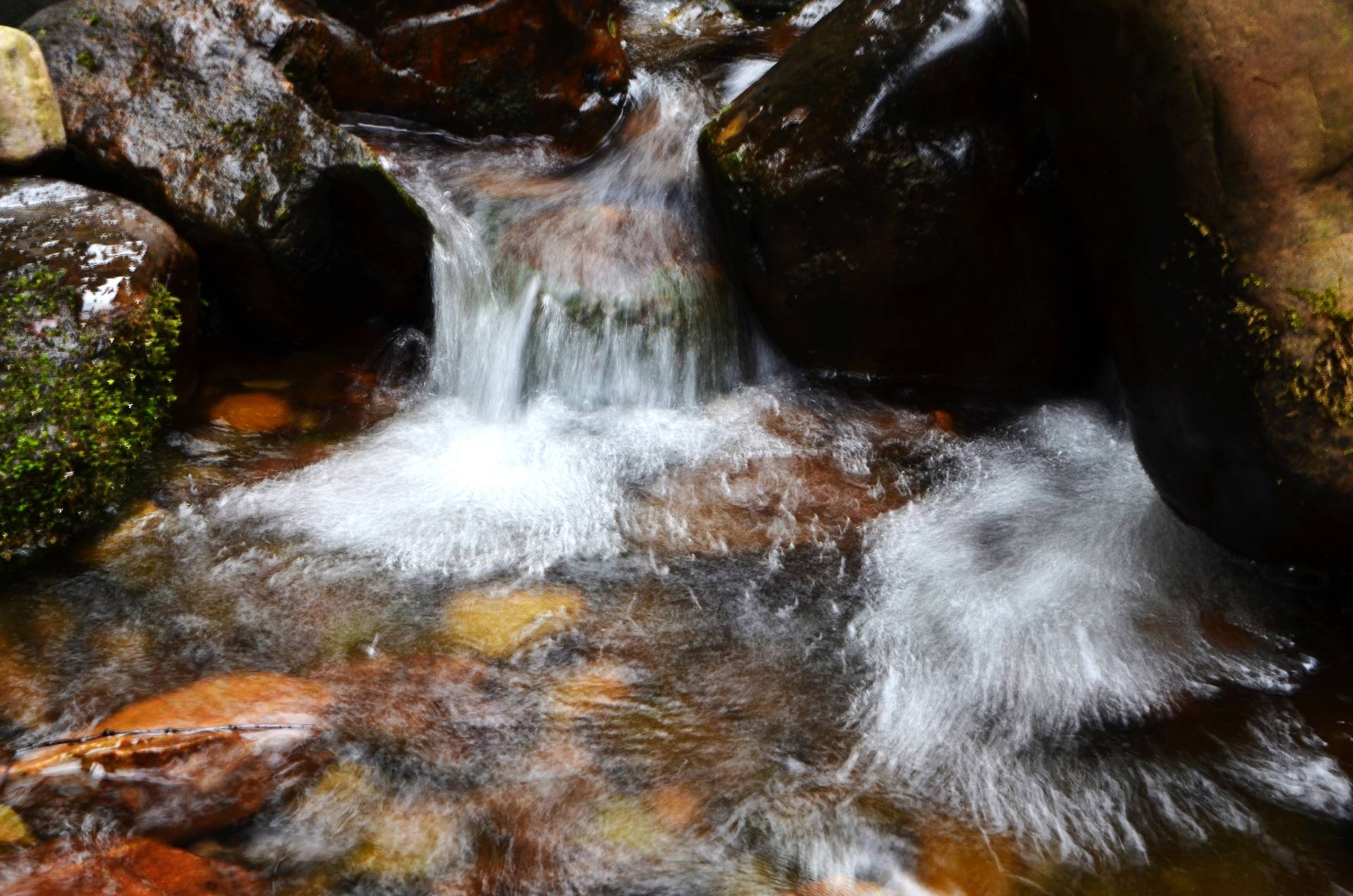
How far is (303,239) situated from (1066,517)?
3.74 metres

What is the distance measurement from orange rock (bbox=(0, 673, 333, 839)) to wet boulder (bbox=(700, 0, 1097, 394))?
10.0 feet

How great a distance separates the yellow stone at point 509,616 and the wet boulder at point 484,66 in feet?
11.0

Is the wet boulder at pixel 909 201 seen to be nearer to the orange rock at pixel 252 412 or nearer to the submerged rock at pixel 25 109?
the orange rock at pixel 252 412

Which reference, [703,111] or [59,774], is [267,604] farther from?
[703,111]

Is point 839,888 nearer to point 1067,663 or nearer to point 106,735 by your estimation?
point 1067,663

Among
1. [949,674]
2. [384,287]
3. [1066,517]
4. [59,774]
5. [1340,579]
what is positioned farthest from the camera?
[384,287]

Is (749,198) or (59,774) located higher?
(749,198)

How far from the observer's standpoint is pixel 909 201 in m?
4.52

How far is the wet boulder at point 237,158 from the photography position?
4527mm

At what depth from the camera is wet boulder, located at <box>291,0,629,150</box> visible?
5625 millimetres

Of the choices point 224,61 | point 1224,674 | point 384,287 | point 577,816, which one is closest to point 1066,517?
point 1224,674

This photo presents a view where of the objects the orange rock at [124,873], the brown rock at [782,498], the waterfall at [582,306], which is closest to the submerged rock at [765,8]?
the waterfall at [582,306]

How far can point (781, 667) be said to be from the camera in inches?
130

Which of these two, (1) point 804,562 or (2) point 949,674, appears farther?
(1) point 804,562
